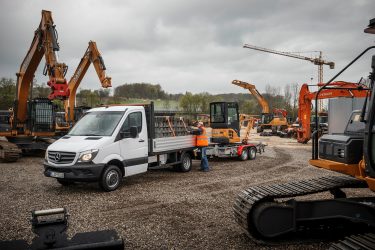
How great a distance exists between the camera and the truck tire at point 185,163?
12422 millimetres

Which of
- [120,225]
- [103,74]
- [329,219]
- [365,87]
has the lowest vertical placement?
[120,225]

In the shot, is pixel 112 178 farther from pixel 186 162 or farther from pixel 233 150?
pixel 233 150

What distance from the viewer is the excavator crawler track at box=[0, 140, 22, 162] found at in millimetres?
14868

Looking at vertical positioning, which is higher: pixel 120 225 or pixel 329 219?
pixel 329 219

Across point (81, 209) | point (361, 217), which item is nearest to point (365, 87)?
point (361, 217)

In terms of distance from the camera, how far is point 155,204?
8000 mm

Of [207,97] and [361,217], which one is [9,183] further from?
[207,97]

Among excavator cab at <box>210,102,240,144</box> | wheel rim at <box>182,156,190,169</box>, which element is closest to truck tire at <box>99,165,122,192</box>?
wheel rim at <box>182,156,190,169</box>

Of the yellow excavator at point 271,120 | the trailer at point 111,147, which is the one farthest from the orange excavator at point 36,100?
the yellow excavator at point 271,120

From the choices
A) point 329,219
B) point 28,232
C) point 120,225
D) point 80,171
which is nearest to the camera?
point 329,219

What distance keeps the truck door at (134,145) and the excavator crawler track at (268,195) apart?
4716mm

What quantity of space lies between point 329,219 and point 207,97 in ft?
221

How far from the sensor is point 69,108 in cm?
2109

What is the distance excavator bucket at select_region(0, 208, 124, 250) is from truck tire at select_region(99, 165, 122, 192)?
220 inches
